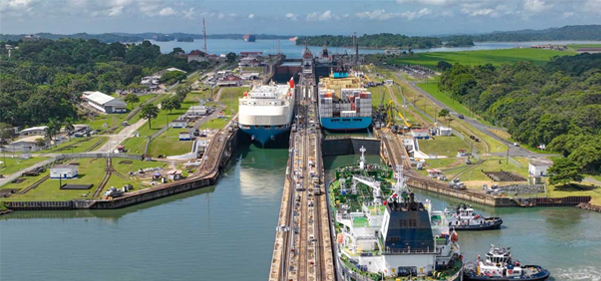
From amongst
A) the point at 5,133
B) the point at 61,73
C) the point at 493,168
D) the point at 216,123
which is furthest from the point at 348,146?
the point at 61,73

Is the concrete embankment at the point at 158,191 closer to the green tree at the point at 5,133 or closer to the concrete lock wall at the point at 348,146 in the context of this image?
the concrete lock wall at the point at 348,146

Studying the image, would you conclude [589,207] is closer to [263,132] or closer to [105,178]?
[263,132]

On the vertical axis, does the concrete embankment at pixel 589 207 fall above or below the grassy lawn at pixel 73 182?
below

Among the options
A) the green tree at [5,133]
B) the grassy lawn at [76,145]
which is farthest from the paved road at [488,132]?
the green tree at [5,133]

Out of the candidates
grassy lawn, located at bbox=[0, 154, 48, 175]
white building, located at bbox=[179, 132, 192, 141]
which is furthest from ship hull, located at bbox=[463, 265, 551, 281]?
grassy lawn, located at bbox=[0, 154, 48, 175]

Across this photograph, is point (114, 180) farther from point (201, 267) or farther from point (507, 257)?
point (507, 257)

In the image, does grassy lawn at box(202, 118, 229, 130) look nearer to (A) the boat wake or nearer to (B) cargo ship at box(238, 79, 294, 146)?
(B) cargo ship at box(238, 79, 294, 146)
